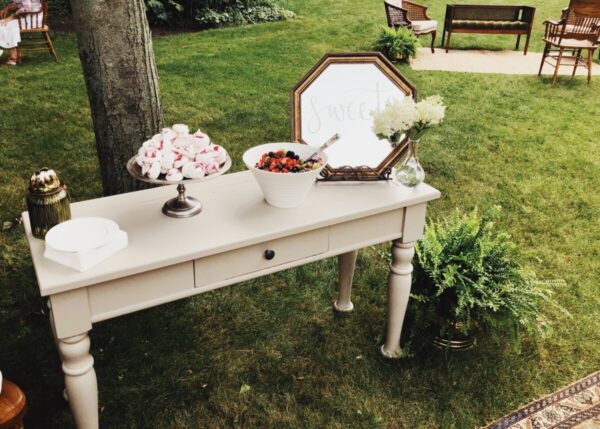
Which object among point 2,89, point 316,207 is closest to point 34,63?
point 2,89

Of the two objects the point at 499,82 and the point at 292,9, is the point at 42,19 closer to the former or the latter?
the point at 292,9

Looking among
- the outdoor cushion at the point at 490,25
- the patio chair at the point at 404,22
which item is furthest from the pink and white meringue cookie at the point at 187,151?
the outdoor cushion at the point at 490,25

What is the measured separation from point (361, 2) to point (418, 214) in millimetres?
12427

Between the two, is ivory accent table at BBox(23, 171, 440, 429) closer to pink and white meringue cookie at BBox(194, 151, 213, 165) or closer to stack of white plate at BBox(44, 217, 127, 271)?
stack of white plate at BBox(44, 217, 127, 271)

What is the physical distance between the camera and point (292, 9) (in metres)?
12.8

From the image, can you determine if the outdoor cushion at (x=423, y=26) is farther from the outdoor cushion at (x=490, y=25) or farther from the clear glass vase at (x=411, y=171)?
the clear glass vase at (x=411, y=171)

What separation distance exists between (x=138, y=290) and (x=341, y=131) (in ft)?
4.12

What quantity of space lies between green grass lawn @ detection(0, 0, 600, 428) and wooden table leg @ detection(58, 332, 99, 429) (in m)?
0.62

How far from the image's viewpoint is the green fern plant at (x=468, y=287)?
307 cm

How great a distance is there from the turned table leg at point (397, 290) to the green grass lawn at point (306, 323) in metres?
0.12

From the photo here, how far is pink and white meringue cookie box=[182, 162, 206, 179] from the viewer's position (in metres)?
2.22

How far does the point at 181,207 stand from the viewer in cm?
245

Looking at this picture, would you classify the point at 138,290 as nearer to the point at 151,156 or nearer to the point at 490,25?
the point at 151,156

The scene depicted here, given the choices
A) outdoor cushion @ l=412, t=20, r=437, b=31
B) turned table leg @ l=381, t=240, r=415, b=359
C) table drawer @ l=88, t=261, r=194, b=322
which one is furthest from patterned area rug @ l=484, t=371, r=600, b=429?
outdoor cushion @ l=412, t=20, r=437, b=31
